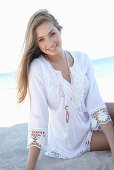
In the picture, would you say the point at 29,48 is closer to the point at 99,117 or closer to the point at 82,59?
the point at 82,59

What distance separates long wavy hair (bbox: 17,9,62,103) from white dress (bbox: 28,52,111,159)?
6 cm

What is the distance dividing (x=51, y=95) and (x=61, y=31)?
0.65 meters

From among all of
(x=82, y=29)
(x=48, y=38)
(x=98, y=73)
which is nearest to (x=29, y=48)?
(x=48, y=38)

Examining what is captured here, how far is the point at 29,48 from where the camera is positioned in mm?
2213

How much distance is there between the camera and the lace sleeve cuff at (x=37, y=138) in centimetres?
204

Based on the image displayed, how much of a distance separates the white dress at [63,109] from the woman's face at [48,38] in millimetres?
127

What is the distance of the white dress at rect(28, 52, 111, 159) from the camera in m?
2.11

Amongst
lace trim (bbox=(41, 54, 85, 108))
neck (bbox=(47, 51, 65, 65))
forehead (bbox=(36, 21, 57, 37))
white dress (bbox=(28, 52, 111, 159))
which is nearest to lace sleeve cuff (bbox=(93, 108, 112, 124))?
white dress (bbox=(28, 52, 111, 159))

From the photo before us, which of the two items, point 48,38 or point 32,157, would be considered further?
point 48,38

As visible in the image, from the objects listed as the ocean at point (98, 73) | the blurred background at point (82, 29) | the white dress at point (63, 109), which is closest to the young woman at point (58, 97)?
the white dress at point (63, 109)

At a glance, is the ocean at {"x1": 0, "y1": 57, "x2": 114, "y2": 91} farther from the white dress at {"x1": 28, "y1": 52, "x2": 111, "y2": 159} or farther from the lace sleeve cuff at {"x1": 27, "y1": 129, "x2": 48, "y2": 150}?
the lace sleeve cuff at {"x1": 27, "y1": 129, "x2": 48, "y2": 150}

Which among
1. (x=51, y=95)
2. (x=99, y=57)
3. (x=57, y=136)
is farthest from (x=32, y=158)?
(x=99, y=57)

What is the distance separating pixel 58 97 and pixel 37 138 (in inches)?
15.3

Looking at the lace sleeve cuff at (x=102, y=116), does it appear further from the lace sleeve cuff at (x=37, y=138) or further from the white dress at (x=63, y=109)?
the lace sleeve cuff at (x=37, y=138)
